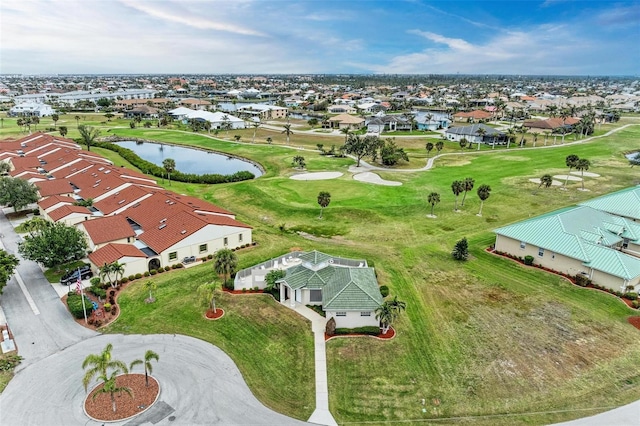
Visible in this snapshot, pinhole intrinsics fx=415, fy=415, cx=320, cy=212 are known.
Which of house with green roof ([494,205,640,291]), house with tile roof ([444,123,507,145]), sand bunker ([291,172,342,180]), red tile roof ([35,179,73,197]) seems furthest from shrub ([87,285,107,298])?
house with tile roof ([444,123,507,145])

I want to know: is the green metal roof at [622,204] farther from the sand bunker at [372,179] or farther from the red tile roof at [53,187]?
the red tile roof at [53,187]

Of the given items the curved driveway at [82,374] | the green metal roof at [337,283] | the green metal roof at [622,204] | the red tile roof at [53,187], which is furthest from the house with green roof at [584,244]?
the red tile roof at [53,187]

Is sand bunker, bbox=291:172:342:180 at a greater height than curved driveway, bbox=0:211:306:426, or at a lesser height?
greater

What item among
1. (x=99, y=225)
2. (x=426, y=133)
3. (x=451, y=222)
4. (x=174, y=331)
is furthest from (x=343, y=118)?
(x=174, y=331)

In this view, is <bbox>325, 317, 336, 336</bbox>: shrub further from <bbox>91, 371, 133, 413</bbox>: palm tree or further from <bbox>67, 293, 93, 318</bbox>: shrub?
<bbox>67, 293, 93, 318</bbox>: shrub

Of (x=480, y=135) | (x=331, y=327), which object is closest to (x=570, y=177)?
(x=480, y=135)

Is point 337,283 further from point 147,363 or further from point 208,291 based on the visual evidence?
point 147,363

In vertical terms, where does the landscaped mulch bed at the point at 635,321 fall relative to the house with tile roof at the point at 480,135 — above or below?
below
